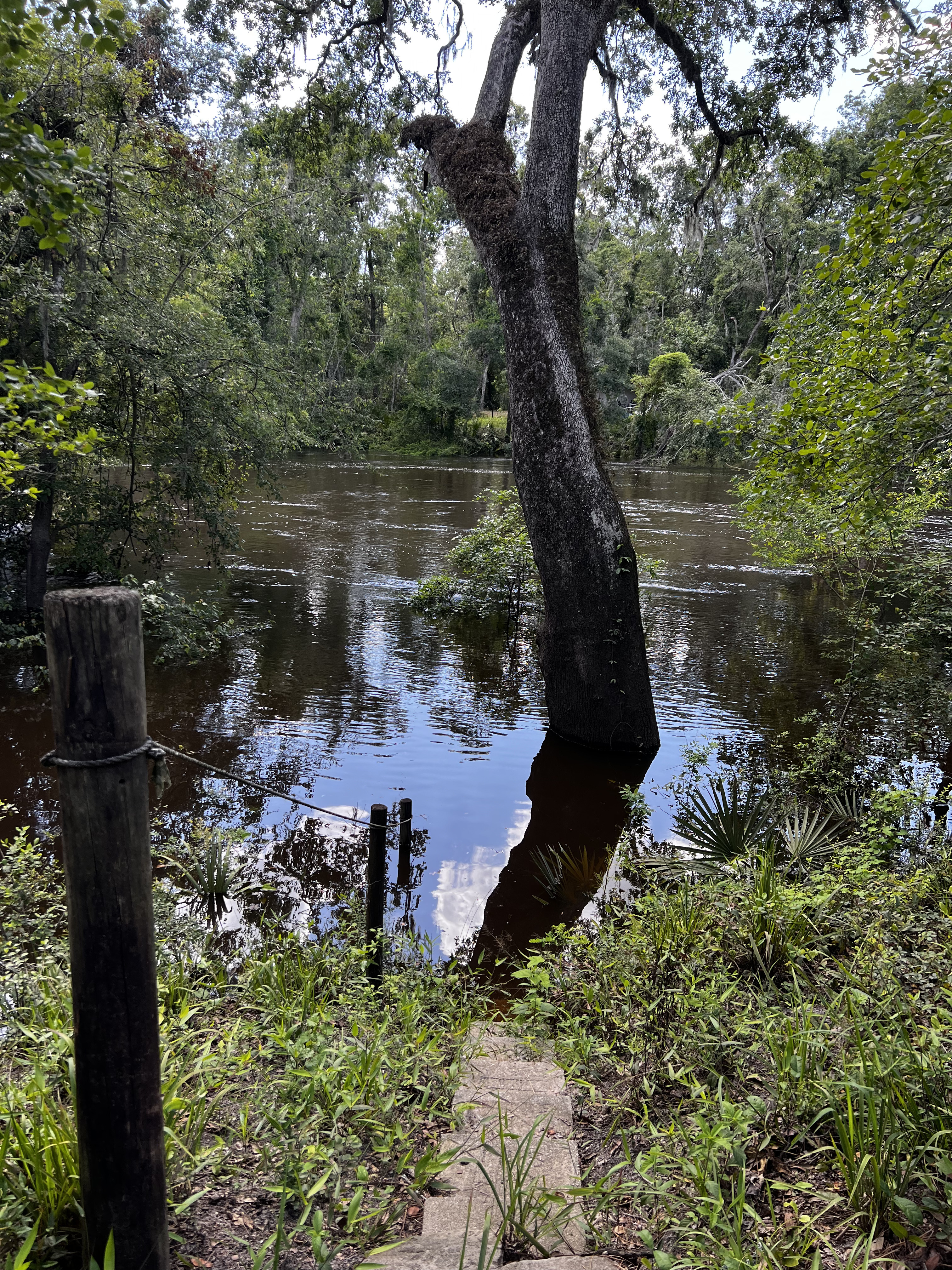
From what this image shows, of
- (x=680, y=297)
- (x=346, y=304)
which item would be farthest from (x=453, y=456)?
(x=680, y=297)

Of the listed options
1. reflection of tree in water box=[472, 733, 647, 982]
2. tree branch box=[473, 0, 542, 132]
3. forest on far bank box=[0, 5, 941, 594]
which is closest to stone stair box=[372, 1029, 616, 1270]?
reflection of tree in water box=[472, 733, 647, 982]

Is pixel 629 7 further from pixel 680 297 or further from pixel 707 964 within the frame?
pixel 680 297

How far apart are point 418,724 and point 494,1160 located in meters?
5.42

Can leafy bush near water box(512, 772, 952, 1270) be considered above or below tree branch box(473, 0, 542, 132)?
below

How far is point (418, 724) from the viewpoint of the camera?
7.89 metres

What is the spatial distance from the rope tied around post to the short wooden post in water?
1.87m

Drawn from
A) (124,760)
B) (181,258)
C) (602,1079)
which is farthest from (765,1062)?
(181,258)

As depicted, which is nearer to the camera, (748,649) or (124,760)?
(124,760)

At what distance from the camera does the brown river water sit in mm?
5414

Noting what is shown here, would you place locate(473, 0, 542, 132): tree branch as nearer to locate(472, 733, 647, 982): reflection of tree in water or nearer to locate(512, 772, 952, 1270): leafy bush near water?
locate(472, 733, 647, 982): reflection of tree in water

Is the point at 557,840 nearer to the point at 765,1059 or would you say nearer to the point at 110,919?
the point at 765,1059

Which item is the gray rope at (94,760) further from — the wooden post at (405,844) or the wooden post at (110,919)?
the wooden post at (405,844)

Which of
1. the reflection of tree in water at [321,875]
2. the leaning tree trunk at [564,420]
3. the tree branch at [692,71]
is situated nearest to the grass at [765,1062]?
the reflection of tree in water at [321,875]

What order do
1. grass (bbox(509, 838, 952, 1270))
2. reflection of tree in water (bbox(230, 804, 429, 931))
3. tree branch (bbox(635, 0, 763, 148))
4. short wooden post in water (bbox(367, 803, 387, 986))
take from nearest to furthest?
1. grass (bbox(509, 838, 952, 1270))
2. short wooden post in water (bbox(367, 803, 387, 986))
3. reflection of tree in water (bbox(230, 804, 429, 931))
4. tree branch (bbox(635, 0, 763, 148))
